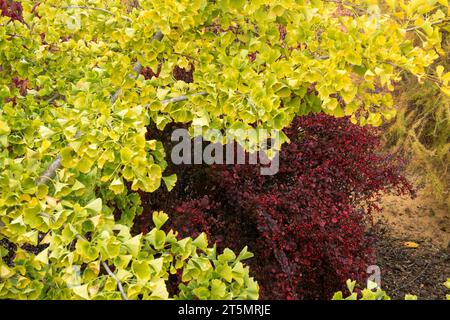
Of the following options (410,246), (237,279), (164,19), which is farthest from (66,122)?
(410,246)

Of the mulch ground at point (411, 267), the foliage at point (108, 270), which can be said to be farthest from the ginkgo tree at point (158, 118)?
the mulch ground at point (411, 267)

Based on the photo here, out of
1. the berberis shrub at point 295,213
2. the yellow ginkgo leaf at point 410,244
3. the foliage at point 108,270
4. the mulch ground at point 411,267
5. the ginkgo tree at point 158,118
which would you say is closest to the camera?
the foliage at point 108,270

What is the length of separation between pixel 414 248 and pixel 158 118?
11.7 feet

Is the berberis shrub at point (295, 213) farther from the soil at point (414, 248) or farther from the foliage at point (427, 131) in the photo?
the foliage at point (427, 131)

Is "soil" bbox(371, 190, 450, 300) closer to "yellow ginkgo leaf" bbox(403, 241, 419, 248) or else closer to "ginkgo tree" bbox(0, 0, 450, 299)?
"yellow ginkgo leaf" bbox(403, 241, 419, 248)

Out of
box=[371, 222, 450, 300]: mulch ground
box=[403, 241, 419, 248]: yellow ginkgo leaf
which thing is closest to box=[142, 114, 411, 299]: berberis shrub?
box=[371, 222, 450, 300]: mulch ground

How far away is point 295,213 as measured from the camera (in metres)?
2.82

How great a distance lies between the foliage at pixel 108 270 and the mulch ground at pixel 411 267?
2805 mm

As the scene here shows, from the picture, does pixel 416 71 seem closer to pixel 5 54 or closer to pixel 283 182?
pixel 283 182

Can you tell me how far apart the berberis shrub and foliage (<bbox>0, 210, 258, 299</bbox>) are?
1.04 meters

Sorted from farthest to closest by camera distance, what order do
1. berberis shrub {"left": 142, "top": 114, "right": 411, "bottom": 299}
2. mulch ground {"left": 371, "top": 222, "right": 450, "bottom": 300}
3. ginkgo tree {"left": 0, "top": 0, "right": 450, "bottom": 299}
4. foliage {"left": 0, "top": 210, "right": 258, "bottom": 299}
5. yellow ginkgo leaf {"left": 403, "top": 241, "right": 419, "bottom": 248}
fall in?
1. yellow ginkgo leaf {"left": 403, "top": 241, "right": 419, "bottom": 248}
2. mulch ground {"left": 371, "top": 222, "right": 450, "bottom": 300}
3. berberis shrub {"left": 142, "top": 114, "right": 411, "bottom": 299}
4. ginkgo tree {"left": 0, "top": 0, "right": 450, "bottom": 299}
5. foliage {"left": 0, "top": 210, "right": 258, "bottom": 299}

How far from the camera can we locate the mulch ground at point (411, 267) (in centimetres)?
396

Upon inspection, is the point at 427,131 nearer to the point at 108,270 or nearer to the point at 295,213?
the point at 295,213

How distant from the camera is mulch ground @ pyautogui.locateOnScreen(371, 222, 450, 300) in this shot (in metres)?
3.96
